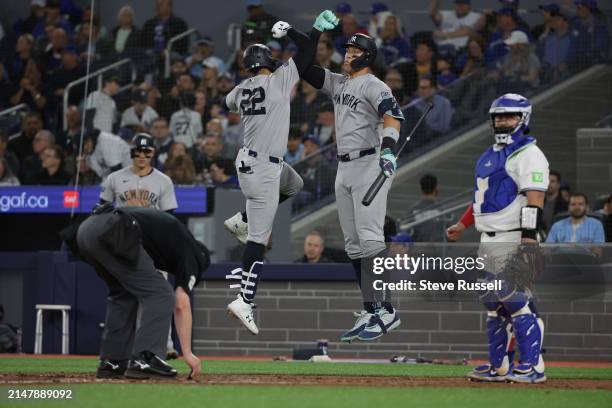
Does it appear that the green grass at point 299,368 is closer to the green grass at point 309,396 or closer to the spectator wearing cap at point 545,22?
the green grass at point 309,396

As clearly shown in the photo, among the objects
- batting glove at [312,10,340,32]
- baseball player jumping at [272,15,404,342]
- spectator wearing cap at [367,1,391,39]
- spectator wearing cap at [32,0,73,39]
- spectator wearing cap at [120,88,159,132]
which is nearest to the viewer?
baseball player jumping at [272,15,404,342]

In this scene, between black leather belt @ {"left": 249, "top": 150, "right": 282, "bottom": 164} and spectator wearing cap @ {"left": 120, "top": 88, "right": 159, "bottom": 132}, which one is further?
spectator wearing cap @ {"left": 120, "top": 88, "right": 159, "bottom": 132}

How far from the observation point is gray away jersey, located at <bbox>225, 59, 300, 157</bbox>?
30.7 ft

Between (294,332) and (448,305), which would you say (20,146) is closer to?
(294,332)

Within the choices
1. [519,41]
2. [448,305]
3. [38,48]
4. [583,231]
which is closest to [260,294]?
[448,305]

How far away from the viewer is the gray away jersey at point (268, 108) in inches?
368

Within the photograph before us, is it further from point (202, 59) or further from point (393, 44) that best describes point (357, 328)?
point (202, 59)

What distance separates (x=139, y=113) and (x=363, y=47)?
8033 millimetres

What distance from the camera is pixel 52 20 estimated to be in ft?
63.1

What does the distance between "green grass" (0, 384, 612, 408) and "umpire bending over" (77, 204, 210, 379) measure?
49cm

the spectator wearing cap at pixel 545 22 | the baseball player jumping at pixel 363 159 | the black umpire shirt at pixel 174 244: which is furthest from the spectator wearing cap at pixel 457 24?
the black umpire shirt at pixel 174 244

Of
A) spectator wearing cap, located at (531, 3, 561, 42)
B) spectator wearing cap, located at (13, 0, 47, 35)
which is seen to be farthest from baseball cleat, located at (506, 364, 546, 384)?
spectator wearing cap, located at (13, 0, 47, 35)

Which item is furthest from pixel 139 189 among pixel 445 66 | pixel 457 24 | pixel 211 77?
pixel 457 24

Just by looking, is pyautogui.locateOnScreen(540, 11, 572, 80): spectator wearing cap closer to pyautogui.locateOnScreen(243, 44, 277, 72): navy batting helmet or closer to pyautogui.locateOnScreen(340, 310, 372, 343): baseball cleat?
pyautogui.locateOnScreen(243, 44, 277, 72): navy batting helmet
